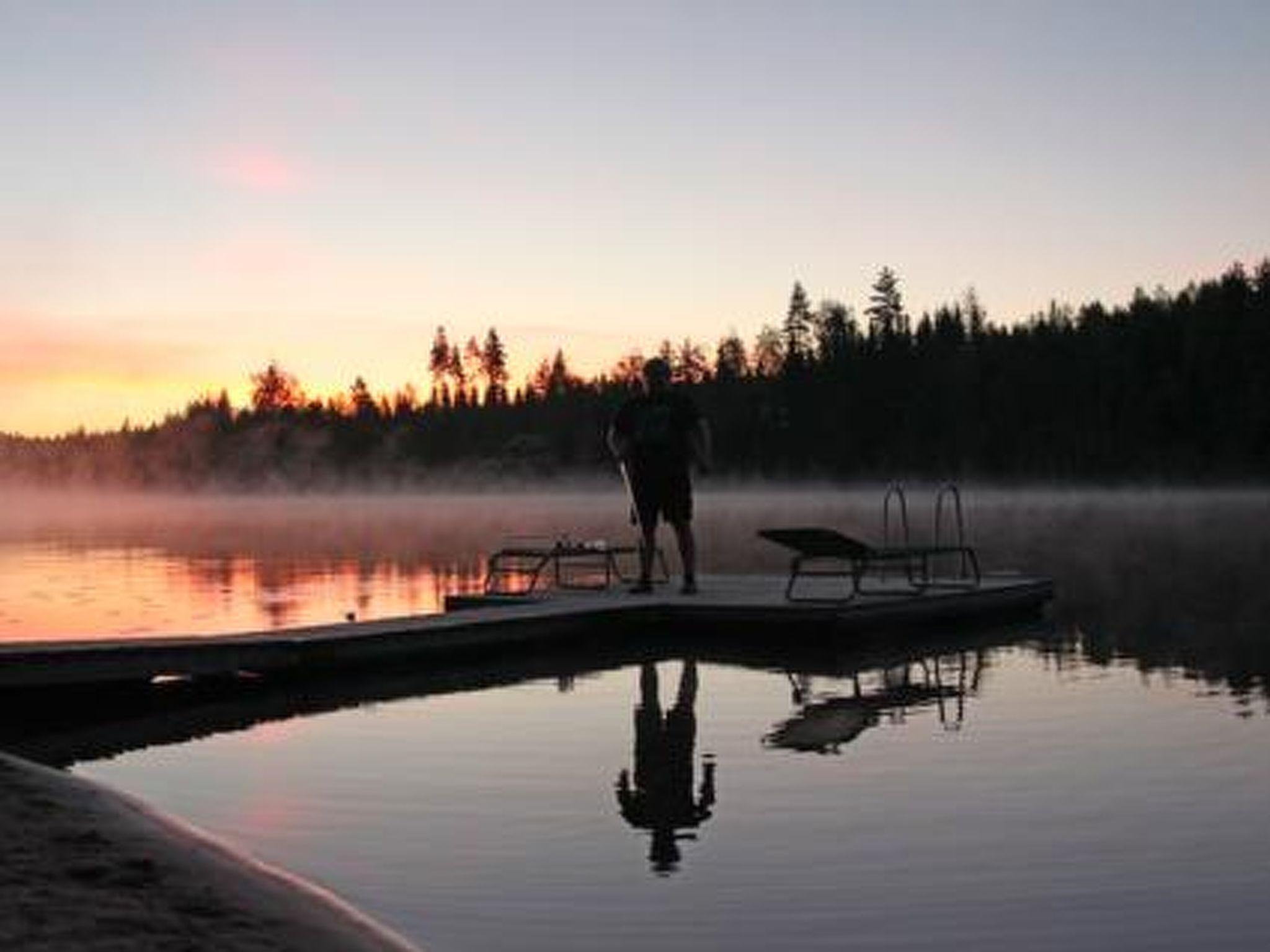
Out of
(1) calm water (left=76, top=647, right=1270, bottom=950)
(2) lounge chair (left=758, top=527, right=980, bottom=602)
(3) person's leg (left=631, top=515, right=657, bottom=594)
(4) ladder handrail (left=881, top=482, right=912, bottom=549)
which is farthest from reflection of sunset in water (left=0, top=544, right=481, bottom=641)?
(1) calm water (left=76, top=647, right=1270, bottom=950)

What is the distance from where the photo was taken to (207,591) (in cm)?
2611

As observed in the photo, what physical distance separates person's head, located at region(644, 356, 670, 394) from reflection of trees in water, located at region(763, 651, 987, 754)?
414 centimetres

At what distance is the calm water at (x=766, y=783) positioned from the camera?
22.4ft

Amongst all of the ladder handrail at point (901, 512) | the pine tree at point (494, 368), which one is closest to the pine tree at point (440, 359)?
the pine tree at point (494, 368)

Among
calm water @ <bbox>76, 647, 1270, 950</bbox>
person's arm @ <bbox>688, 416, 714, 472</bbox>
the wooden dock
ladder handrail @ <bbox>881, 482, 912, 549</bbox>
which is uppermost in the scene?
person's arm @ <bbox>688, 416, 714, 472</bbox>

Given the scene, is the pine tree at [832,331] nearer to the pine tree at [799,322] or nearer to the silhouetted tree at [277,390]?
the pine tree at [799,322]

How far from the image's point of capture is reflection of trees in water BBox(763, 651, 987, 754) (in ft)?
37.2

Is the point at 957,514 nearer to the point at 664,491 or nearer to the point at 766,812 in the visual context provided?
the point at 664,491

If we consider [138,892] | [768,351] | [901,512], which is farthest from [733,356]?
[138,892]

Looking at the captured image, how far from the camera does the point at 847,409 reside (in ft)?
418

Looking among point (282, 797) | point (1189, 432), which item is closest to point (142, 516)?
point (1189, 432)

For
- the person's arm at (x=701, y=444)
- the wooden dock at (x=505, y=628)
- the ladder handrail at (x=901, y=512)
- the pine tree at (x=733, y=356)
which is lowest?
the wooden dock at (x=505, y=628)

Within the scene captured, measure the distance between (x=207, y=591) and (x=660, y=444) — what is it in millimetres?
11296

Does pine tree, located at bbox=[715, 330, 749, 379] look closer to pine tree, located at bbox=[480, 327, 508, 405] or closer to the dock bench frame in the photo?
pine tree, located at bbox=[480, 327, 508, 405]
